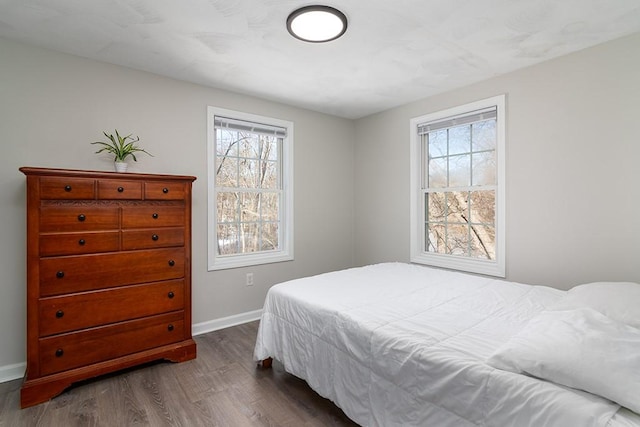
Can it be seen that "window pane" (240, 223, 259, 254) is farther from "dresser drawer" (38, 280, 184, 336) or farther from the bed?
the bed

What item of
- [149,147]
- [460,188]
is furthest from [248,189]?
[460,188]

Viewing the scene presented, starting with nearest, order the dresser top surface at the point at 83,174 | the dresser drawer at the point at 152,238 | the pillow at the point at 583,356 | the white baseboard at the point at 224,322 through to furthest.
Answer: the pillow at the point at 583,356 → the dresser top surface at the point at 83,174 → the dresser drawer at the point at 152,238 → the white baseboard at the point at 224,322

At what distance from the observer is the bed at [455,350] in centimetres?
105

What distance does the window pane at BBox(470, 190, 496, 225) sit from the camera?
3.06m

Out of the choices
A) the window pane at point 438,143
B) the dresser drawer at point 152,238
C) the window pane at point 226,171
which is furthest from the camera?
the window pane at point 438,143

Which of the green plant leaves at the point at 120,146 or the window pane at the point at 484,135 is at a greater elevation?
the window pane at the point at 484,135

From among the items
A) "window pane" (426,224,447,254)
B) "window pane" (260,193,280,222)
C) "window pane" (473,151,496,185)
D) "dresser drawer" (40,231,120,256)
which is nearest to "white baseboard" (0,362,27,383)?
"dresser drawer" (40,231,120,256)

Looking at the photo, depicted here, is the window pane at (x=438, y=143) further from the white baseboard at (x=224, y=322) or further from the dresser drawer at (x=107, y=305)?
the dresser drawer at (x=107, y=305)

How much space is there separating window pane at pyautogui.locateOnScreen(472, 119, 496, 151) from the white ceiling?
448mm

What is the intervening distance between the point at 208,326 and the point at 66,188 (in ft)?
5.76

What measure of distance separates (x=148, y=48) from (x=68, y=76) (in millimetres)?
701

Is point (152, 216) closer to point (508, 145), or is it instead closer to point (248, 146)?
point (248, 146)

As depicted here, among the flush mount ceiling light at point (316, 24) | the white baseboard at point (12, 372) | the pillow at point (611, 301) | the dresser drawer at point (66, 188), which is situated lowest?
the white baseboard at point (12, 372)

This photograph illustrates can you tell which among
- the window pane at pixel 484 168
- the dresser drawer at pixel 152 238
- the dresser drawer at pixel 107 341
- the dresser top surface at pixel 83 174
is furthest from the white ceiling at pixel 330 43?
the dresser drawer at pixel 107 341
